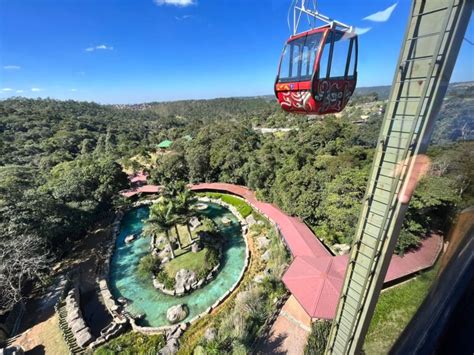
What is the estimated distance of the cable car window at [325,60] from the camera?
232 inches

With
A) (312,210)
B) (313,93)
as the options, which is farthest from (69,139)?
(313,93)

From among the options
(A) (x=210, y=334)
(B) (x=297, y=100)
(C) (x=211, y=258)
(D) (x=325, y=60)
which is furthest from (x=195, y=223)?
(D) (x=325, y=60)

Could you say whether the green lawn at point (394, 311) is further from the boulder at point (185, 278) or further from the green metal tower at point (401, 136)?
the boulder at point (185, 278)

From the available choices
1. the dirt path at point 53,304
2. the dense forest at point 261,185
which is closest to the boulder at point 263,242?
the dense forest at point 261,185

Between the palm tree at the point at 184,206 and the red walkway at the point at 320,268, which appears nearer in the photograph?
the red walkway at the point at 320,268

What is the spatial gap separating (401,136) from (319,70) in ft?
10.4

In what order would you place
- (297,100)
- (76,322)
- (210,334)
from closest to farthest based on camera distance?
(297,100), (210,334), (76,322)

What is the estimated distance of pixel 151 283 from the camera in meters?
15.3

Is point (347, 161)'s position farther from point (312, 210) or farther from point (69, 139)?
point (69, 139)

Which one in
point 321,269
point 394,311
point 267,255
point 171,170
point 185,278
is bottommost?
point 185,278

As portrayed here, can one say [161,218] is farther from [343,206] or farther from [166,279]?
[343,206]

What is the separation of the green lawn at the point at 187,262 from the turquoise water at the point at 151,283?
1.41 m

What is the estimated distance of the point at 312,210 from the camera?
17438 millimetres

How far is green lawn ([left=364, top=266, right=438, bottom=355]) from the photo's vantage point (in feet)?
28.1
